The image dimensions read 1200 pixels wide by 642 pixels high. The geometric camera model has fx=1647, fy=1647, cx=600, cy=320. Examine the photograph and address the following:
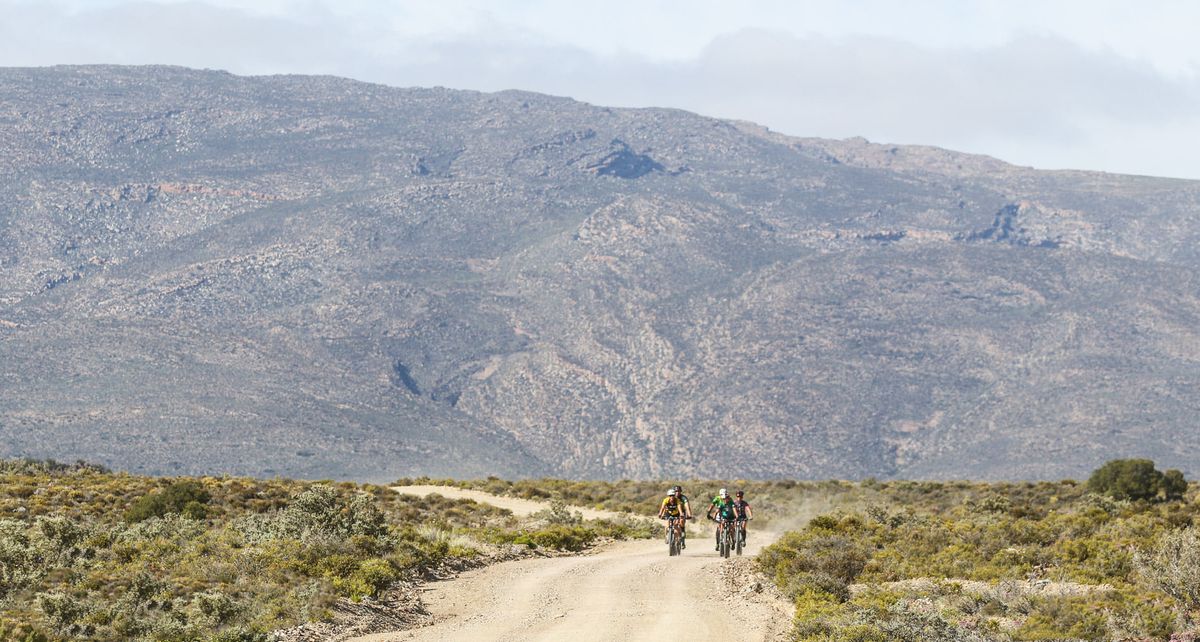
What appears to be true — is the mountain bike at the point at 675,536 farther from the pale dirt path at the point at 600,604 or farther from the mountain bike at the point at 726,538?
the pale dirt path at the point at 600,604

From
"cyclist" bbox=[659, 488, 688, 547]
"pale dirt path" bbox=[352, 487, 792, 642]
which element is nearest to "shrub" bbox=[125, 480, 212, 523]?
"pale dirt path" bbox=[352, 487, 792, 642]

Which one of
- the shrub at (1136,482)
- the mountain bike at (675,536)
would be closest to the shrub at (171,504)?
the mountain bike at (675,536)

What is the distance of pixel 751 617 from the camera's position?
94.4ft

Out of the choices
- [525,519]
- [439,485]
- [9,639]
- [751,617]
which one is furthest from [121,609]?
[439,485]

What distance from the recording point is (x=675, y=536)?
40344mm

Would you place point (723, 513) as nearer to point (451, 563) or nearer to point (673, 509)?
point (673, 509)

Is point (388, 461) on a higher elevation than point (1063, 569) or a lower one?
lower

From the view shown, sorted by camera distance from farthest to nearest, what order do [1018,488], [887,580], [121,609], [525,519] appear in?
[1018,488]
[525,519]
[887,580]
[121,609]

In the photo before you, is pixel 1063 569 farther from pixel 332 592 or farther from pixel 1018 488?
pixel 1018 488

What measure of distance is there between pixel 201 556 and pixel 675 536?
13.0 metres

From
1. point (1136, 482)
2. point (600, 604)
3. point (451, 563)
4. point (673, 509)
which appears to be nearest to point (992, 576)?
point (600, 604)

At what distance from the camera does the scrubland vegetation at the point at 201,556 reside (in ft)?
85.4

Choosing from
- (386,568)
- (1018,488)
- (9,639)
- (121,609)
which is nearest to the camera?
(9,639)

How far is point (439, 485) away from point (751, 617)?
44956mm
